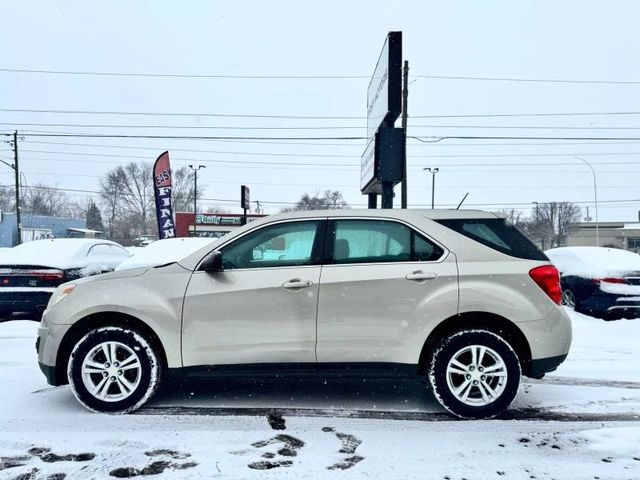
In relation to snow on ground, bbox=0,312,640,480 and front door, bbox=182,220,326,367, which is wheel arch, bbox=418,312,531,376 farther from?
front door, bbox=182,220,326,367

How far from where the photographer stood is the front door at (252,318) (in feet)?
12.8

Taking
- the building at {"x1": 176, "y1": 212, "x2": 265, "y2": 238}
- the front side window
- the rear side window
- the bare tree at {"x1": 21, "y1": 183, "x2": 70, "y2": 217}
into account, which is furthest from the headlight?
the bare tree at {"x1": 21, "y1": 183, "x2": 70, "y2": 217}

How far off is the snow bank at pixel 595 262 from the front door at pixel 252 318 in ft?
23.2

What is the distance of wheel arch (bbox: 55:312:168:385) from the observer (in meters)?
3.99

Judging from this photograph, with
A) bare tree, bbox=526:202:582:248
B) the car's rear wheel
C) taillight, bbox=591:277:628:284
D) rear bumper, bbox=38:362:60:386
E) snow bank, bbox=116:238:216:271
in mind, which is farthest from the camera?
bare tree, bbox=526:202:582:248

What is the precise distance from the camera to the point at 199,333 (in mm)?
3918

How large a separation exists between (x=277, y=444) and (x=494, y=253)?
7.28ft

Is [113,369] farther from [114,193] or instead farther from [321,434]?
[114,193]

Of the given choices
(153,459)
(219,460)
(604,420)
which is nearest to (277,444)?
(219,460)

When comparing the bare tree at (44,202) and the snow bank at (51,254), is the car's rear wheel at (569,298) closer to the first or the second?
the snow bank at (51,254)

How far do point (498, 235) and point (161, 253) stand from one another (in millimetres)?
6938

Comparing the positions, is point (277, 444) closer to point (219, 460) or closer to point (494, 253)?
point (219, 460)

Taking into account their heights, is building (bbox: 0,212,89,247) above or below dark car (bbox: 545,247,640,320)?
above

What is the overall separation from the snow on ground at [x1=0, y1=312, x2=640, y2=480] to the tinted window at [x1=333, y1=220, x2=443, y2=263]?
1268 mm
